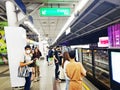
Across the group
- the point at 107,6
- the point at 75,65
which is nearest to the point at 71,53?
the point at 75,65

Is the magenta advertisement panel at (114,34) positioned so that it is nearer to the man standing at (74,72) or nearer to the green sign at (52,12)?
the green sign at (52,12)

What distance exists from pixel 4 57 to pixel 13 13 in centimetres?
1025

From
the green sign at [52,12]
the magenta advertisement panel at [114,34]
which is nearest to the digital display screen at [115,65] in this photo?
the magenta advertisement panel at [114,34]

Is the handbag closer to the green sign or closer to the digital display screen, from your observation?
the digital display screen

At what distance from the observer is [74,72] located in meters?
3.97

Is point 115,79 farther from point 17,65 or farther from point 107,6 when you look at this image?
point 17,65

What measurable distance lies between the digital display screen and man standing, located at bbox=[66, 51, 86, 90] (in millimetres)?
1051

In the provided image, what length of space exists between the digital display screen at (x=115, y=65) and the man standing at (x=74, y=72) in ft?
3.45

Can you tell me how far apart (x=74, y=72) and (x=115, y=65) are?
1.22 metres

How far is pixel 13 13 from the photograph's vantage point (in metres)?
7.53

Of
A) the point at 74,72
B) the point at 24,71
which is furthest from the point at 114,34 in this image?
the point at 74,72

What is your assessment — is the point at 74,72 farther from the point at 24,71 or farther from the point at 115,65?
the point at 24,71

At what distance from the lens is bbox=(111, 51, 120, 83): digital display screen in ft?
9.19

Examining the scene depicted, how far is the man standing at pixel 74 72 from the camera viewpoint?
13.0 feet
